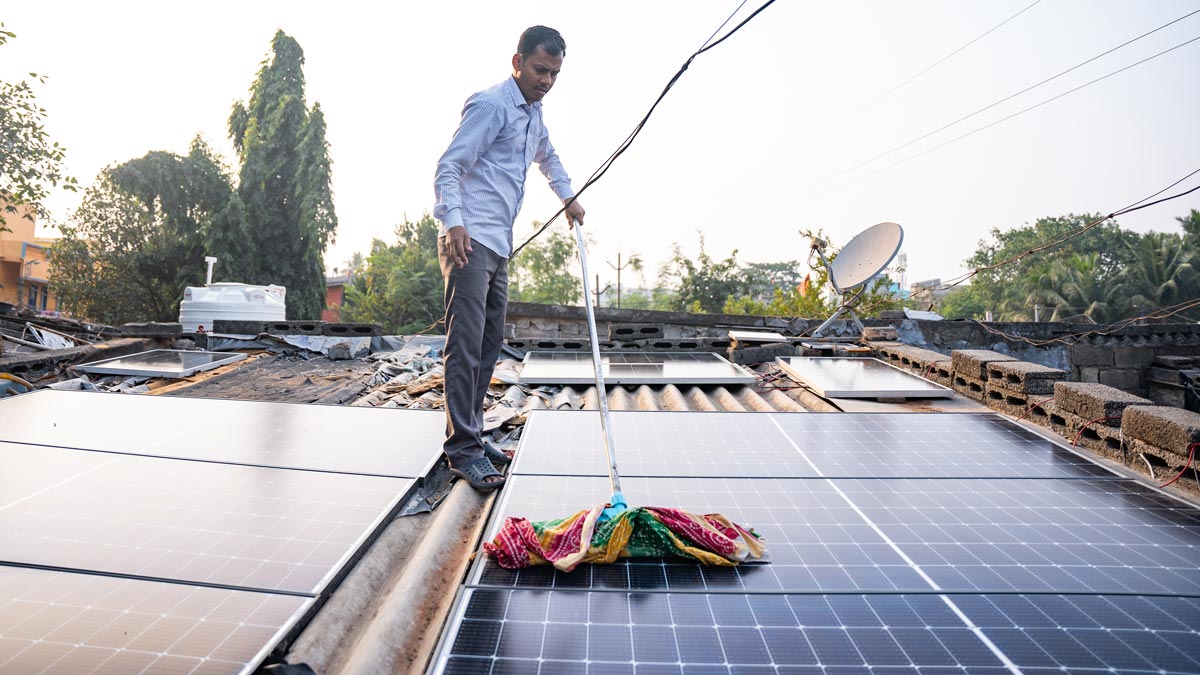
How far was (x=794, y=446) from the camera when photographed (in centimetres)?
292

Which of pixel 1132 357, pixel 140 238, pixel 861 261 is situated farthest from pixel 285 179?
pixel 1132 357

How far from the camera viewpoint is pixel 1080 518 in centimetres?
212

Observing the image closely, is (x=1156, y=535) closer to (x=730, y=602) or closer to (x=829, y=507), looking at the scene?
(x=829, y=507)

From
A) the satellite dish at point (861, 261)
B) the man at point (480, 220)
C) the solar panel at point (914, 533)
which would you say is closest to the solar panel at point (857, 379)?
the solar panel at point (914, 533)

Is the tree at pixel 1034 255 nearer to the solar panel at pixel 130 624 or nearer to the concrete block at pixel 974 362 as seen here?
the concrete block at pixel 974 362

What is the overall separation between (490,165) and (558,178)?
75 cm

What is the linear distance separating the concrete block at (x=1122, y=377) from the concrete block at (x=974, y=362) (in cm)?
822

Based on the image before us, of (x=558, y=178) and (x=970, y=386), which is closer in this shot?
(x=558, y=178)

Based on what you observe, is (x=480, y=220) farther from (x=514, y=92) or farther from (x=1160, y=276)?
(x=1160, y=276)

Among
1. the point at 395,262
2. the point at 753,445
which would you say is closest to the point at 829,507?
the point at 753,445

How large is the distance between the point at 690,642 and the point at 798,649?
24 cm

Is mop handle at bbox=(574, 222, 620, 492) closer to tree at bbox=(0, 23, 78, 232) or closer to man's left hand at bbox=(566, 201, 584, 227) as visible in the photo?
man's left hand at bbox=(566, 201, 584, 227)

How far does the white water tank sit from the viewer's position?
27.3 ft

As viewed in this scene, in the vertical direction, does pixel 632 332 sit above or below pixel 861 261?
below
